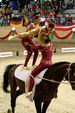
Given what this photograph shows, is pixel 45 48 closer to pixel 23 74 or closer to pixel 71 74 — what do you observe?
pixel 71 74

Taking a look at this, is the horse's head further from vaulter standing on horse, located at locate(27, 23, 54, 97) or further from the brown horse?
vaulter standing on horse, located at locate(27, 23, 54, 97)

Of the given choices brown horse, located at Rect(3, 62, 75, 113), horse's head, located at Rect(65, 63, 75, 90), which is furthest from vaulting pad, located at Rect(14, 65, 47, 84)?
horse's head, located at Rect(65, 63, 75, 90)

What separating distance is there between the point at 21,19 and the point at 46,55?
1612 cm

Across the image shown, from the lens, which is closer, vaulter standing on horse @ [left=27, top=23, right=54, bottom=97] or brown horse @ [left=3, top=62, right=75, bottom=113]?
brown horse @ [left=3, top=62, right=75, bottom=113]

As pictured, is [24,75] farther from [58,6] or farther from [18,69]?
[58,6]

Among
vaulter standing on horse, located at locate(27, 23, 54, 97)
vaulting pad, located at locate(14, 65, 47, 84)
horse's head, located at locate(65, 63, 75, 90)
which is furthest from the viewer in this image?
vaulting pad, located at locate(14, 65, 47, 84)

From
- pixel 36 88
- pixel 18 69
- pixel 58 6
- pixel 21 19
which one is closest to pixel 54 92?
pixel 36 88

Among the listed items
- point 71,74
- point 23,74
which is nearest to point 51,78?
point 71,74

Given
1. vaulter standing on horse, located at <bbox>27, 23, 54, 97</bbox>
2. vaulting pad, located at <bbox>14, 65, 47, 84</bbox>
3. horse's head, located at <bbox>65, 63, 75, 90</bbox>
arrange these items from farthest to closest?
vaulting pad, located at <bbox>14, 65, 47, 84</bbox>
vaulter standing on horse, located at <bbox>27, 23, 54, 97</bbox>
horse's head, located at <bbox>65, 63, 75, 90</bbox>

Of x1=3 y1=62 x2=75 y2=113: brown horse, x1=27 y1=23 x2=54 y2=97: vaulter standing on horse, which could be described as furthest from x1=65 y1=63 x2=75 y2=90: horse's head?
x1=27 y1=23 x2=54 y2=97: vaulter standing on horse

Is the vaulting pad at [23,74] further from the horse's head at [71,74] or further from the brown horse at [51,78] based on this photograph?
the horse's head at [71,74]

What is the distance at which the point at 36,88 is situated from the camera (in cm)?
503

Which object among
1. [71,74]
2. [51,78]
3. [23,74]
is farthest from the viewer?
[23,74]

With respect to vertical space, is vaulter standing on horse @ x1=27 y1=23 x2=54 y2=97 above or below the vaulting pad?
above
